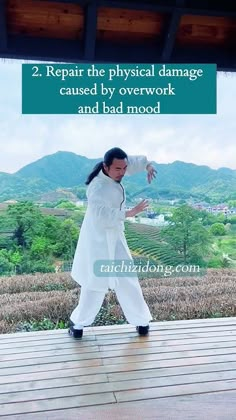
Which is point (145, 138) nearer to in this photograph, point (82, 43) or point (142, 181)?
point (142, 181)

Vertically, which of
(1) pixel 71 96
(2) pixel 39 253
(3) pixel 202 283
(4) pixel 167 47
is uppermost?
(4) pixel 167 47

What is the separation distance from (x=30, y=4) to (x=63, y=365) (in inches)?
85.1

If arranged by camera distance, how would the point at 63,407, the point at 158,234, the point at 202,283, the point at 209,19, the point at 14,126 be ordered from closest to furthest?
the point at 63,407 < the point at 209,19 < the point at 14,126 < the point at 158,234 < the point at 202,283

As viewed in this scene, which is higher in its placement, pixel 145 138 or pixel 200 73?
pixel 200 73

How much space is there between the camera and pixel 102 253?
2.69 metres

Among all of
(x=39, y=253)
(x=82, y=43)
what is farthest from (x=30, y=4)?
(x=39, y=253)

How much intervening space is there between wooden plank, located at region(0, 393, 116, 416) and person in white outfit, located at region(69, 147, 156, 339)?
805 mm

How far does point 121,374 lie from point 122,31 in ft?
6.83

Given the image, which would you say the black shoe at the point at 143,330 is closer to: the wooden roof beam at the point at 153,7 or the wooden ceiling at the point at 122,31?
the wooden ceiling at the point at 122,31

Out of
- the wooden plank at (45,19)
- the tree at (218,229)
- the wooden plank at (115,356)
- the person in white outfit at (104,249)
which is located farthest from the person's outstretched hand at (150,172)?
the wooden plank at (115,356)

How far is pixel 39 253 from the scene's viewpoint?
10.2ft

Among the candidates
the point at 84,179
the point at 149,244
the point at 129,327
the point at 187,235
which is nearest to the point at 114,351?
the point at 129,327

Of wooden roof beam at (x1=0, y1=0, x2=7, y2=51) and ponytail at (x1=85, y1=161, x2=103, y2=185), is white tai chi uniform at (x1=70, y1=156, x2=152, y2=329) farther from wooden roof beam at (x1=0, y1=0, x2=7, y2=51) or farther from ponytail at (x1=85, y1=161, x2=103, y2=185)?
wooden roof beam at (x1=0, y1=0, x2=7, y2=51)

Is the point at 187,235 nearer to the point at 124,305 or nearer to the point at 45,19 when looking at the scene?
the point at 124,305
